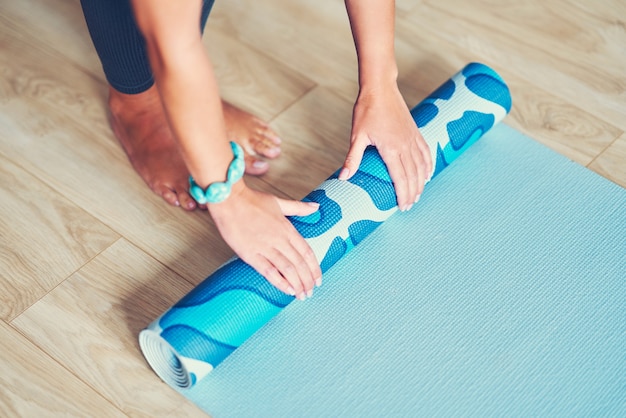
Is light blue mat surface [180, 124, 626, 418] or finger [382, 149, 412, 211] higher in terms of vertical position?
finger [382, 149, 412, 211]

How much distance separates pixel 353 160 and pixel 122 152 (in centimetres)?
50

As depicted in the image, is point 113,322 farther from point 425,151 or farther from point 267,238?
point 425,151

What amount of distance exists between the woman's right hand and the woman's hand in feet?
0.56

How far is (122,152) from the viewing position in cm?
154

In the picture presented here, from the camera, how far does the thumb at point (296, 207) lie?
121 centimetres

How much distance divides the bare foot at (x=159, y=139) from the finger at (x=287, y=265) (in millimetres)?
337

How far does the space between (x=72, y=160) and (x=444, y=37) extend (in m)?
0.88

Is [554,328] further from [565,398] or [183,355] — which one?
[183,355]

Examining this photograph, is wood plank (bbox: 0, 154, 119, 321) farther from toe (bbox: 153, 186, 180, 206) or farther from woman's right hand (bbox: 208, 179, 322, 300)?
woman's right hand (bbox: 208, 179, 322, 300)

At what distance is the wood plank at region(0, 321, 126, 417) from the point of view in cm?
116

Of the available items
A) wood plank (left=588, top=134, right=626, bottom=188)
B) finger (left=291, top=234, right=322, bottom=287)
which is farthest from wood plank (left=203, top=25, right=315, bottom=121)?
wood plank (left=588, top=134, right=626, bottom=188)

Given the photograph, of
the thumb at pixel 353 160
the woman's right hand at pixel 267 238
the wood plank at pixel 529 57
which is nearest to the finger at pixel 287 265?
the woman's right hand at pixel 267 238

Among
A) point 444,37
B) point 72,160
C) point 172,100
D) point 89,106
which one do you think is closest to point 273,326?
point 172,100

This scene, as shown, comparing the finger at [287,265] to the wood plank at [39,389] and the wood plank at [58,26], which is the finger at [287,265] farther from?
the wood plank at [58,26]
